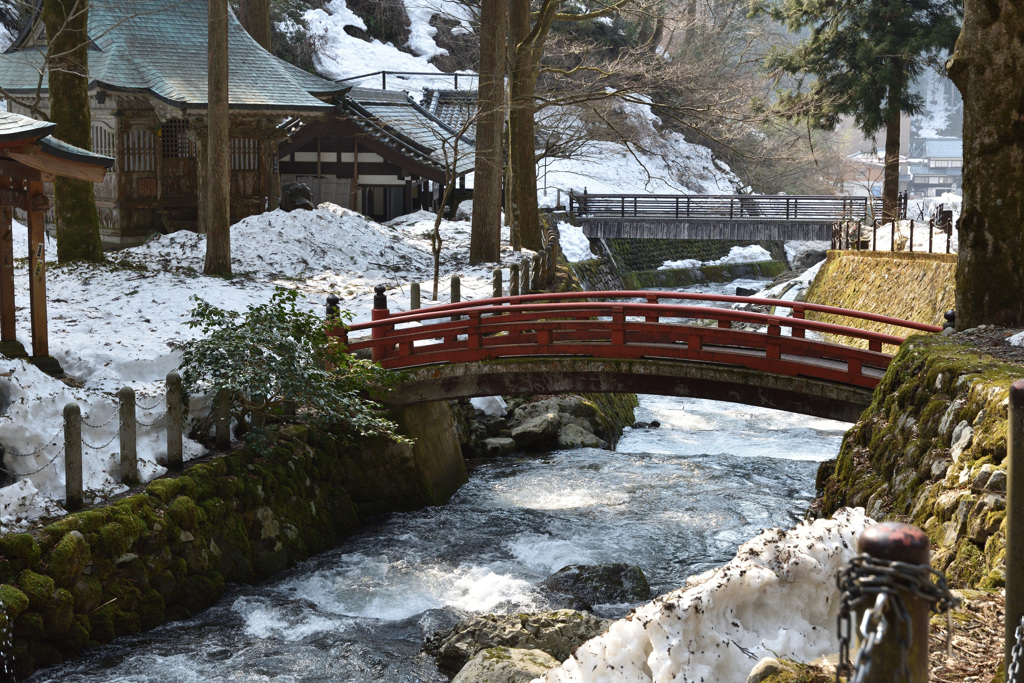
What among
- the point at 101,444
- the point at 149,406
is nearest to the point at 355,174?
the point at 149,406

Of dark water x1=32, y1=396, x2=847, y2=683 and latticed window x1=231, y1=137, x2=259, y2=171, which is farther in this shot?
latticed window x1=231, y1=137, x2=259, y2=171

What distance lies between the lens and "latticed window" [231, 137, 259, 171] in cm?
2455

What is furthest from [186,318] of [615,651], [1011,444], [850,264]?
[850,264]

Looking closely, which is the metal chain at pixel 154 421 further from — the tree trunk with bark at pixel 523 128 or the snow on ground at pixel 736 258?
the snow on ground at pixel 736 258

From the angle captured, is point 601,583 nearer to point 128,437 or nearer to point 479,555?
point 479,555

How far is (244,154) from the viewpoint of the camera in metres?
24.6

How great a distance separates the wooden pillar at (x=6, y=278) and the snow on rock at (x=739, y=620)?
348 inches

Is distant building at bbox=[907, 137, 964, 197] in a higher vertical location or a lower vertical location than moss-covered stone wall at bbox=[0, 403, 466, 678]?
higher

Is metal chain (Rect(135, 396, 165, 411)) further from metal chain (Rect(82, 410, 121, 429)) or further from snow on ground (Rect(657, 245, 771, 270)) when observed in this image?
snow on ground (Rect(657, 245, 771, 270))

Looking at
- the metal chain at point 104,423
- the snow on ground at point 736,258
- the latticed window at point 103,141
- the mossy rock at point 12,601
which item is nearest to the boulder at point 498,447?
the metal chain at point 104,423

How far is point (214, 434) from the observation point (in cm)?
1091

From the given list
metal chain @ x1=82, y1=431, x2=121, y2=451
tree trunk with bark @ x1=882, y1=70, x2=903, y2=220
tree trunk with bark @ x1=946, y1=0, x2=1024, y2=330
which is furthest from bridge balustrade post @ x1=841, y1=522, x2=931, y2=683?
tree trunk with bark @ x1=882, y1=70, x2=903, y2=220

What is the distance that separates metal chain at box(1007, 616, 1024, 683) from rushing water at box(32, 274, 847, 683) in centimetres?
541

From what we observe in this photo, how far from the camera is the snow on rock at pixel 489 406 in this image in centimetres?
1673
